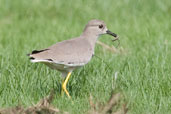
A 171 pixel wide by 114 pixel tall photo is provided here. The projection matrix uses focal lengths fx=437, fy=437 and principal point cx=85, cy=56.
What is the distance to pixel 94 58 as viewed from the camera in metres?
7.31

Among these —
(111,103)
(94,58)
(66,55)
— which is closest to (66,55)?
(66,55)

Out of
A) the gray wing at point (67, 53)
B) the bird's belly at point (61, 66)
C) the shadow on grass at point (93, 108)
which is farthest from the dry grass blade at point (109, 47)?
the shadow on grass at point (93, 108)

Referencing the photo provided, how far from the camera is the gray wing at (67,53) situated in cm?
556

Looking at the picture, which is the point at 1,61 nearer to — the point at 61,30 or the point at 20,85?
the point at 20,85

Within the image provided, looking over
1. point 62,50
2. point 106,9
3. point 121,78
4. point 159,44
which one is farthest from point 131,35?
point 62,50

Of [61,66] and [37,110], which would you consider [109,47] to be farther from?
[37,110]

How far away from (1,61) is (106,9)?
460 centimetres

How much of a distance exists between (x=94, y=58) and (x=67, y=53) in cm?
160

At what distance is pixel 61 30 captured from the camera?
9.66 metres

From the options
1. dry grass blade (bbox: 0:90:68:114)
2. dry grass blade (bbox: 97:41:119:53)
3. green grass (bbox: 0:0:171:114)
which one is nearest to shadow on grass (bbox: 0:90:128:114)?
dry grass blade (bbox: 0:90:68:114)

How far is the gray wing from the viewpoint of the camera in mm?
5559

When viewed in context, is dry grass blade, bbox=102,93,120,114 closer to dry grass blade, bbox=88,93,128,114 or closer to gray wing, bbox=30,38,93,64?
dry grass blade, bbox=88,93,128,114

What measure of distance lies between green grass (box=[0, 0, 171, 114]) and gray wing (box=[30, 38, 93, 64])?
42cm

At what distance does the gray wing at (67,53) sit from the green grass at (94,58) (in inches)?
16.4
